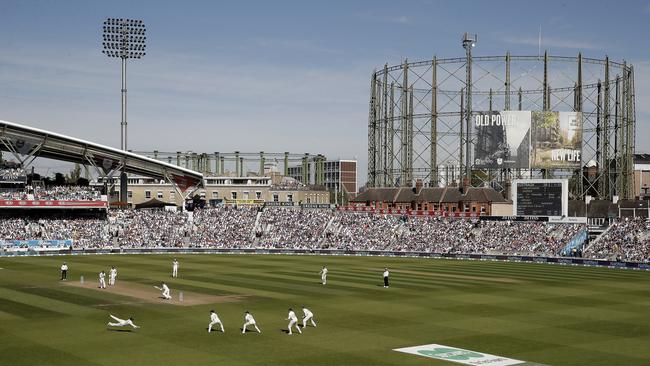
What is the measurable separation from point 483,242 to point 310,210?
28689 millimetres

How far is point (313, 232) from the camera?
94.3 meters

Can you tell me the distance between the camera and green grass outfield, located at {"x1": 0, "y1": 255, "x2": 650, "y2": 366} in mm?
26094

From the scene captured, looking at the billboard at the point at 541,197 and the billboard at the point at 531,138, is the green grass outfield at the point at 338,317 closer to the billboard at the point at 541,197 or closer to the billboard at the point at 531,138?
the billboard at the point at 541,197

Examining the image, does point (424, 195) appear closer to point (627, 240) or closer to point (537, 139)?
point (537, 139)

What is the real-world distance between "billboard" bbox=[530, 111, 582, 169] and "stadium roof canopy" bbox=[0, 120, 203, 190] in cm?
4364

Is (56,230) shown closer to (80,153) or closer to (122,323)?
(80,153)

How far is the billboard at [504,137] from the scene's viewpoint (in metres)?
89.7

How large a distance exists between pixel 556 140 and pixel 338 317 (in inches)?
2470

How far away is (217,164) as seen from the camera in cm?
15225

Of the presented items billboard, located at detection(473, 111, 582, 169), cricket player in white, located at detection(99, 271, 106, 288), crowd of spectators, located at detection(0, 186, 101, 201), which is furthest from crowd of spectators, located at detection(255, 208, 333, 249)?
cricket player in white, located at detection(99, 271, 106, 288)

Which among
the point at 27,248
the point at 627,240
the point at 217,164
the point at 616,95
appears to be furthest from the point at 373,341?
the point at 217,164

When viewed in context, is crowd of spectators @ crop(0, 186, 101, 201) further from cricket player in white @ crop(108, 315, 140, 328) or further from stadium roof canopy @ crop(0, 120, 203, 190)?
cricket player in white @ crop(108, 315, 140, 328)

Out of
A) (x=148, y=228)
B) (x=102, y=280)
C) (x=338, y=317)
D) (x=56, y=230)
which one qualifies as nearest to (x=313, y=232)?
(x=148, y=228)

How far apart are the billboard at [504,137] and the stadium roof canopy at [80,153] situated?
123 feet
